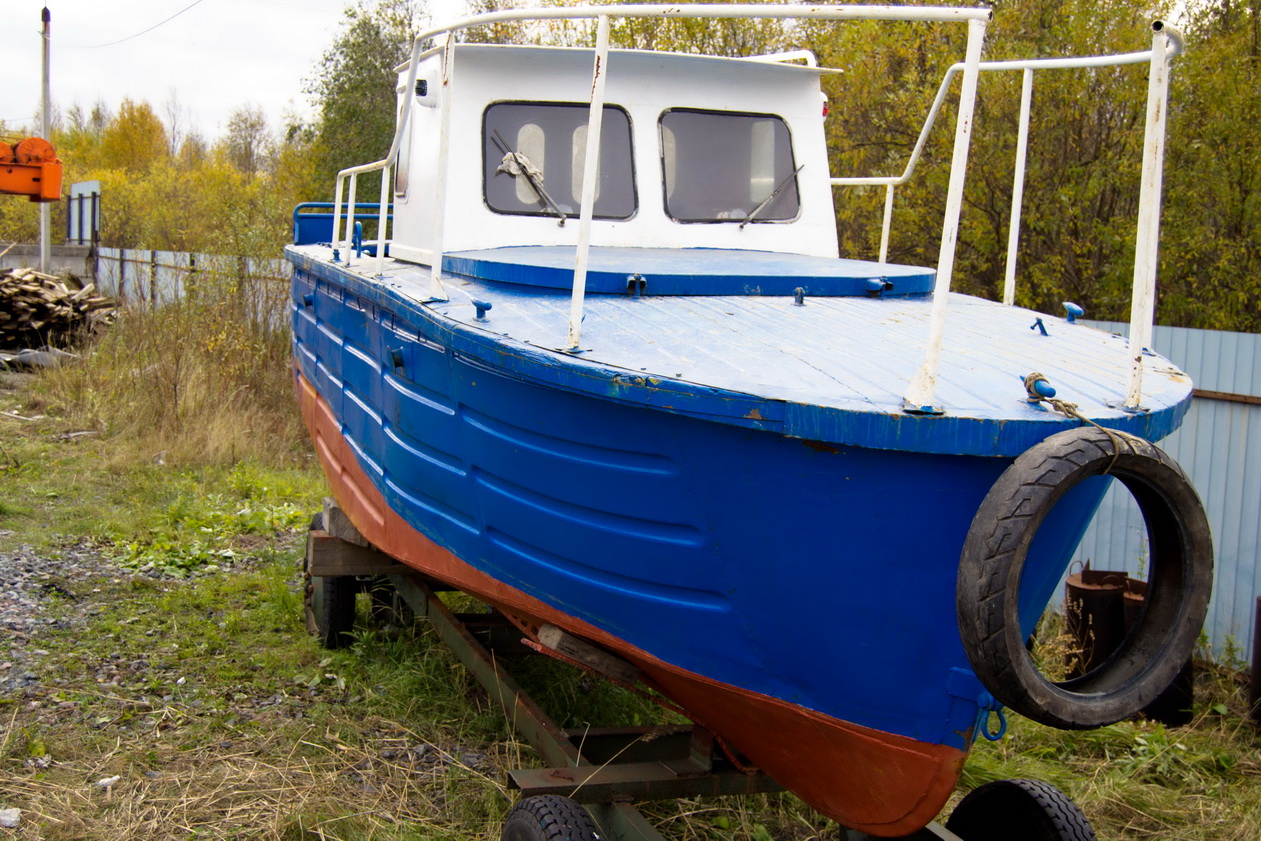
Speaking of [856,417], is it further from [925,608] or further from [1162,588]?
[1162,588]

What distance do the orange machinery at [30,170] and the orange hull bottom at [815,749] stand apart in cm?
1001

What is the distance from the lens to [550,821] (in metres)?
2.95

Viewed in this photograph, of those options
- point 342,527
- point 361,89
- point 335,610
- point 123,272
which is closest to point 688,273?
point 342,527

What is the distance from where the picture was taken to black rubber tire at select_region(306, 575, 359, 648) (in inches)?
207

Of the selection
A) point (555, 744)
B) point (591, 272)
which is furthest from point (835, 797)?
point (591, 272)

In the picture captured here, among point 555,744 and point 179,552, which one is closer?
point 555,744

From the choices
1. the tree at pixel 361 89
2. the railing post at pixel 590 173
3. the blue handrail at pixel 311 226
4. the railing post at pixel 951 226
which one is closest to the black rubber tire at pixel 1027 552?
the railing post at pixel 951 226

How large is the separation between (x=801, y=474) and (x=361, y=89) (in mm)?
22236

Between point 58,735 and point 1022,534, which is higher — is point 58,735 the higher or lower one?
the lower one

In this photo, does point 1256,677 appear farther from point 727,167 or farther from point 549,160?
point 549,160

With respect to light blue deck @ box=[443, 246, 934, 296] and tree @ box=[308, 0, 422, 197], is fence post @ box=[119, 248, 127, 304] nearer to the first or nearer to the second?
tree @ box=[308, 0, 422, 197]

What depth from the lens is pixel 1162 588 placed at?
2.57 meters

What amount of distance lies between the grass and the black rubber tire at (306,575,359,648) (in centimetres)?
10

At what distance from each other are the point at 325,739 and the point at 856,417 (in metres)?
2.83
